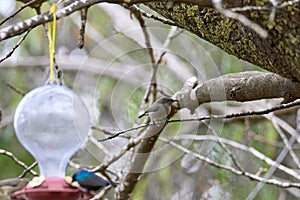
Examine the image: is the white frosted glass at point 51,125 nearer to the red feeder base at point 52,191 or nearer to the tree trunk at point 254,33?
the red feeder base at point 52,191

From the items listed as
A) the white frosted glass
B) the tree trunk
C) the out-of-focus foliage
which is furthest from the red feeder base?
the out-of-focus foliage

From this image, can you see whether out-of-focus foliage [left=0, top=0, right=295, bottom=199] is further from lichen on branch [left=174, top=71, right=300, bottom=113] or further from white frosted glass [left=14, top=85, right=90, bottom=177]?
white frosted glass [left=14, top=85, right=90, bottom=177]

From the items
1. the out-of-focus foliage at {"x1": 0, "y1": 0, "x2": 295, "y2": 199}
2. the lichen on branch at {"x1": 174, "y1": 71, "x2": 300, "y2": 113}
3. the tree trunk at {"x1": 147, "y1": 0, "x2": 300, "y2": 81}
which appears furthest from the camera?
the out-of-focus foliage at {"x1": 0, "y1": 0, "x2": 295, "y2": 199}

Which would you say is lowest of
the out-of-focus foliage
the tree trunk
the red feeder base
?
the out-of-focus foliage

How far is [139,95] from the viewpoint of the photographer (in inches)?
71.6

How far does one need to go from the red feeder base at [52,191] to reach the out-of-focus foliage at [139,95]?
0.43m

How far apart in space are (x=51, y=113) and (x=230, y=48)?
0.39 metres

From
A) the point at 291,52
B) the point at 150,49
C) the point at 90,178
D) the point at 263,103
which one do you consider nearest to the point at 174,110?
the point at 150,49

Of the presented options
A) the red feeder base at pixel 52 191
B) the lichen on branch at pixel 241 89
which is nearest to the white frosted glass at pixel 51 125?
the red feeder base at pixel 52 191

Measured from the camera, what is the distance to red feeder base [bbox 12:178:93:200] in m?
0.92

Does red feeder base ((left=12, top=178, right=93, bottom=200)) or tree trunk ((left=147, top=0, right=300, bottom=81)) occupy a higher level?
tree trunk ((left=147, top=0, right=300, bottom=81))

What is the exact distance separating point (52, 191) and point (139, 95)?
0.92m

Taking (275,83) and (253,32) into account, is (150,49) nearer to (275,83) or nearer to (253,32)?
(275,83)

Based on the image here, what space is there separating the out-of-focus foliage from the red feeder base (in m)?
0.43
